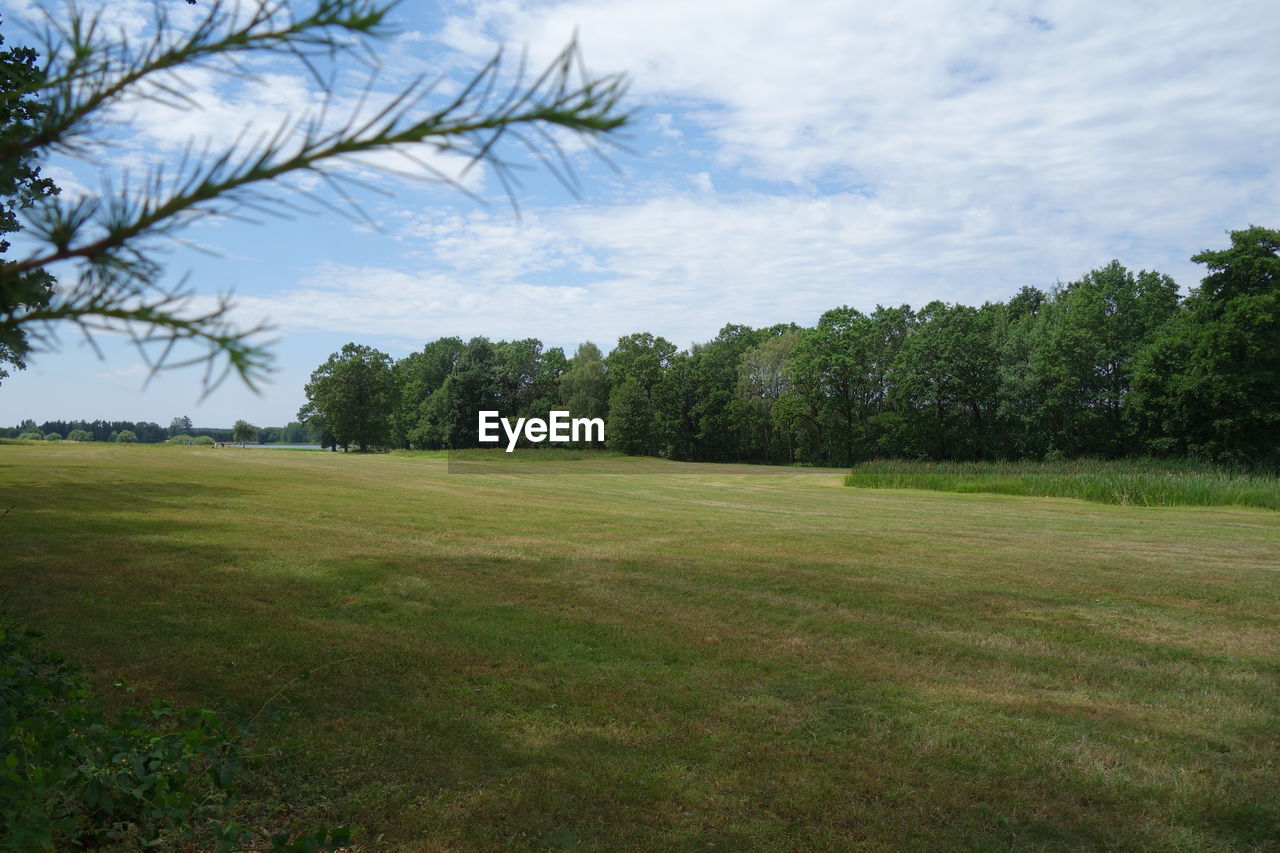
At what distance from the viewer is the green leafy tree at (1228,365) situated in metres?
36.5

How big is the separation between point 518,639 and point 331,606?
7.08 ft

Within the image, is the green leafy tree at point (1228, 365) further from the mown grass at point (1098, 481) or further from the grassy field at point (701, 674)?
the grassy field at point (701, 674)

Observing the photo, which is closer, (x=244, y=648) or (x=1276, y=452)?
(x=244, y=648)

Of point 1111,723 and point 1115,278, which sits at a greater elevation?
point 1115,278

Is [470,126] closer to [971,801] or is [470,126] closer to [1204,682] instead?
[971,801]

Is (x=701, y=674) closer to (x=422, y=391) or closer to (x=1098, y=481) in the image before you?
(x=1098, y=481)

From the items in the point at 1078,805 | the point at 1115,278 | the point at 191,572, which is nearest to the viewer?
the point at 1078,805

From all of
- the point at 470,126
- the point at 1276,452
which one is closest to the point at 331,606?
the point at 470,126

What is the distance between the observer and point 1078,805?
4.11 meters

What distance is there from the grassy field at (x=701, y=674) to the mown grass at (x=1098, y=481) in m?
9.96

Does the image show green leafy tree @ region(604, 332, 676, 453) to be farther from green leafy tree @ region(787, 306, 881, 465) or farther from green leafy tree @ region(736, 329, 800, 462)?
green leafy tree @ region(787, 306, 881, 465)

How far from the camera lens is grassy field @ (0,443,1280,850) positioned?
3943 mm

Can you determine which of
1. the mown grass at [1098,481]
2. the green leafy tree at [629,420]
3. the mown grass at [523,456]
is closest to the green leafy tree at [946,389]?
the mown grass at [1098,481]

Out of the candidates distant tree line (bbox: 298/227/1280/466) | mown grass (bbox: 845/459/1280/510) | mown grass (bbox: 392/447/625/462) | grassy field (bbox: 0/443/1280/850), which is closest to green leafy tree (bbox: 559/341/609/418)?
distant tree line (bbox: 298/227/1280/466)
